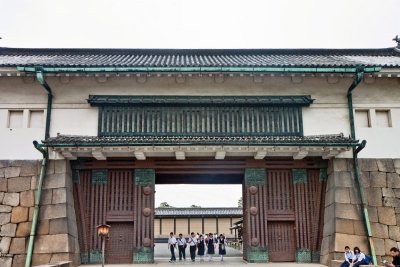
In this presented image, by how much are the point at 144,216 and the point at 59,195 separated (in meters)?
3.04

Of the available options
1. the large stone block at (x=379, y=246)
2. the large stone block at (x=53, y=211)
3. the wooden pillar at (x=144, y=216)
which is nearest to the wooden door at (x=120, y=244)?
the wooden pillar at (x=144, y=216)

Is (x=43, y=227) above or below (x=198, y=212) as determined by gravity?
below

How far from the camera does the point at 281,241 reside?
15328 mm

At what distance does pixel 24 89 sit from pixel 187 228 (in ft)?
104

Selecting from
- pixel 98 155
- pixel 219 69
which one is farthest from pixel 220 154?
pixel 98 155

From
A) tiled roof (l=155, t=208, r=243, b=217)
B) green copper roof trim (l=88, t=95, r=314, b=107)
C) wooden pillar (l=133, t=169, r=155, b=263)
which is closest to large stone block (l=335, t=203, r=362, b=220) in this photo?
green copper roof trim (l=88, t=95, r=314, b=107)

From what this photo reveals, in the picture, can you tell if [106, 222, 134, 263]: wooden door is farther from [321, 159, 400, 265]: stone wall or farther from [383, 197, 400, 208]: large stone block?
[383, 197, 400, 208]: large stone block

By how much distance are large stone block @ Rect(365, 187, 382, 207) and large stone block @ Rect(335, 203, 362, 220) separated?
75 centimetres

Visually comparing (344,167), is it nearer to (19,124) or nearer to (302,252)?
(302,252)

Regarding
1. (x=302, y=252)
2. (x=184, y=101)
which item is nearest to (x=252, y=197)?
(x=302, y=252)

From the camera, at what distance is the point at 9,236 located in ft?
47.6

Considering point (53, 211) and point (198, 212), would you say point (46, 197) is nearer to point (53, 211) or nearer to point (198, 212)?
point (53, 211)

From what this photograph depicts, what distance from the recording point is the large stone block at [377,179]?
1549 centimetres

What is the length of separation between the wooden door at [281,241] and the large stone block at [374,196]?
289 cm
